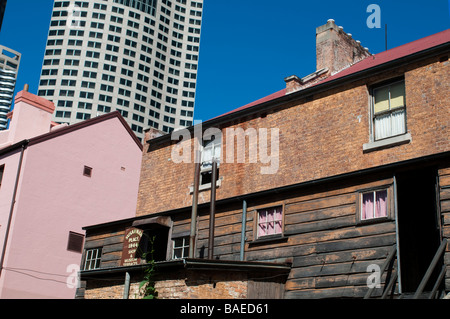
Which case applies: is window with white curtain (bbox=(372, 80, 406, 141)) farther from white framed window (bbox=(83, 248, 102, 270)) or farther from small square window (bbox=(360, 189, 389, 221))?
white framed window (bbox=(83, 248, 102, 270))

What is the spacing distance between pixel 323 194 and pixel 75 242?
610 inches

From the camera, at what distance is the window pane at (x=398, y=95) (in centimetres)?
1753

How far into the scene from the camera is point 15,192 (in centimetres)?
2667

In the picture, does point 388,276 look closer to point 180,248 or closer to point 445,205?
point 445,205

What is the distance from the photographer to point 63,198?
28.3 meters

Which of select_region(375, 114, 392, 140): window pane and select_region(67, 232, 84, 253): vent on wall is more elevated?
select_region(375, 114, 392, 140): window pane

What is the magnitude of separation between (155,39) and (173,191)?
428 ft

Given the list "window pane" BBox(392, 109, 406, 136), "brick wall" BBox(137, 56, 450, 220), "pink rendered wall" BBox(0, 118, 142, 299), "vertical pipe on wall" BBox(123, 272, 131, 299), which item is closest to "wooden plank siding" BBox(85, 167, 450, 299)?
"brick wall" BBox(137, 56, 450, 220)

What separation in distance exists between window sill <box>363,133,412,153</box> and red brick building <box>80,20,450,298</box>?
0.03 m

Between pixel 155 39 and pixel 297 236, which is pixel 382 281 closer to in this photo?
pixel 297 236

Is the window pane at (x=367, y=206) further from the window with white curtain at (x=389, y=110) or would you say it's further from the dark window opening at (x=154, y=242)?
the dark window opening at (x=154, y=242)

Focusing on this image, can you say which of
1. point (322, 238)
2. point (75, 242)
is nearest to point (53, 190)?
point (75, 242)

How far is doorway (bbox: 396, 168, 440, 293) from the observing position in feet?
57.9
